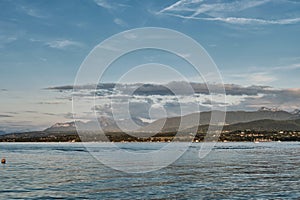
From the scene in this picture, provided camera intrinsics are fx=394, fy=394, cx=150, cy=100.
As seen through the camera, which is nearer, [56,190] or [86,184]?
[56,190]

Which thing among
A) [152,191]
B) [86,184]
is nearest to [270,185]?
[152,191]

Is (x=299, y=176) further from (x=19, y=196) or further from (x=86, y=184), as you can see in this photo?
(x=19, y=196)

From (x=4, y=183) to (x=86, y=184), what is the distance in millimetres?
13380

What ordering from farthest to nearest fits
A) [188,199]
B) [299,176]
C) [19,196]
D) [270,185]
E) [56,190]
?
[299,176]
[270,185]
[56,190]
[19,196]
[188,199]

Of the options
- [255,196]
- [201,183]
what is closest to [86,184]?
[201,183]

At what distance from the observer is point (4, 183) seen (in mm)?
59406

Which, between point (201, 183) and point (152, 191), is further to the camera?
point (201, 183)

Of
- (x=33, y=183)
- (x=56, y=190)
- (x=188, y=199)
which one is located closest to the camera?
(x=188, y=199)

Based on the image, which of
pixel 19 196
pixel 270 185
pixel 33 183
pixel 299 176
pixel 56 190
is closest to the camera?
pixel 19 196

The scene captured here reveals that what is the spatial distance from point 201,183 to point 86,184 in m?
16.4

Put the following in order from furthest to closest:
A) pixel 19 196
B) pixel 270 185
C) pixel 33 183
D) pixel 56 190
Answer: pixel 33 183
pixel 270 185
pixel 56 190
pixel 19 196

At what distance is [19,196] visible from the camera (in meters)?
46.7

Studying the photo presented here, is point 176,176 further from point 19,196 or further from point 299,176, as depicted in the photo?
point 19,196

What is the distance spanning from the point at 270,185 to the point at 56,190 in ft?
95.0
